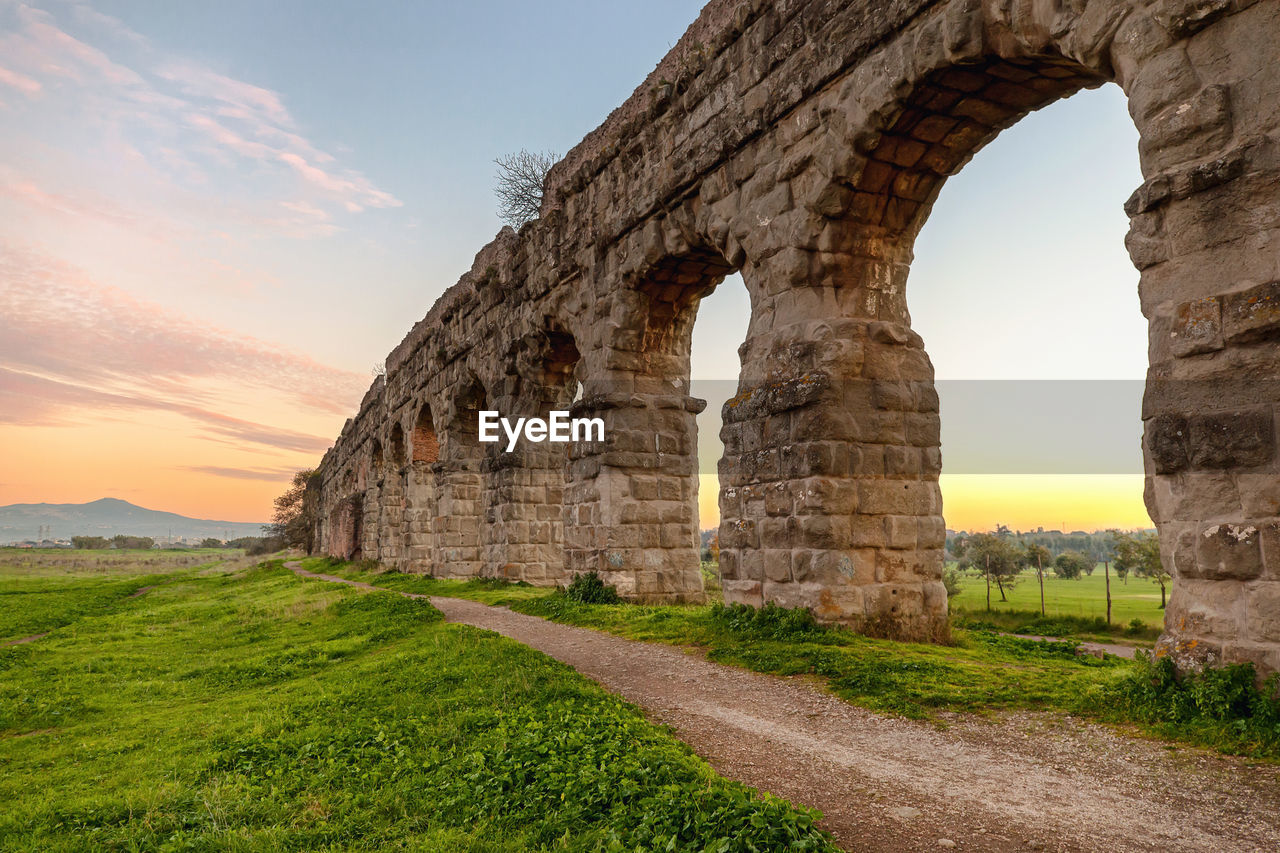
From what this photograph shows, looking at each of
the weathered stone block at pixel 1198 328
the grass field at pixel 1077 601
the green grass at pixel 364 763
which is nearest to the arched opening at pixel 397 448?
the green grass at pixel 364 763

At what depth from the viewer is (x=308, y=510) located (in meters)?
57.3

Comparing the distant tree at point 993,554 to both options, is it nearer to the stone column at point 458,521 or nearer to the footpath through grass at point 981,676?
the footpath through grass at point 981,676

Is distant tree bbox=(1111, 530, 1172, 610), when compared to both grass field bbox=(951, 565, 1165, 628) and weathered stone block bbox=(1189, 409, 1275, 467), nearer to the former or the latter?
grass field bbox=(951, 565, 1165, 628)

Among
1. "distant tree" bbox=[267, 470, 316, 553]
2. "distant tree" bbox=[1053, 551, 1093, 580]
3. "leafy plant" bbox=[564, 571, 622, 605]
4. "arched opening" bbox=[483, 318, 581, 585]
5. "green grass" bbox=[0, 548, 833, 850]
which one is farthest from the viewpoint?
"distant tree" bbox=[267, 470, 316, 553]

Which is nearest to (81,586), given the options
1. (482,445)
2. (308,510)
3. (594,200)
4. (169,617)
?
(169,617)

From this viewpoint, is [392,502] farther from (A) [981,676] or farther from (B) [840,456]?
(A) [981,676]

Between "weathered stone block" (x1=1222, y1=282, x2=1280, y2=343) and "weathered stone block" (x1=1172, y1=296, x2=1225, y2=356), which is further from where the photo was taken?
"weathered stone block" (x1=1172, y1=296, x2=1225, y2=356)

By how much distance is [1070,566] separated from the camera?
16969 mm

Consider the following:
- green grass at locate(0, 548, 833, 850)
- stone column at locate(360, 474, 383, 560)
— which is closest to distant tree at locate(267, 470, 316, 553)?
stone column at locate(360, 474, 383, 560)

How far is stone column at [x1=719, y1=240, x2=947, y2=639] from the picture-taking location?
713cm

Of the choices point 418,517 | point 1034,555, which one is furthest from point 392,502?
point 1034,555

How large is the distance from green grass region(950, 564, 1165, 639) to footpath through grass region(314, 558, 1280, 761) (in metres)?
1.26

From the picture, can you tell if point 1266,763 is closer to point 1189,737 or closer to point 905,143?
point 1189,737

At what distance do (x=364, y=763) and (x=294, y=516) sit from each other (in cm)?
7020
